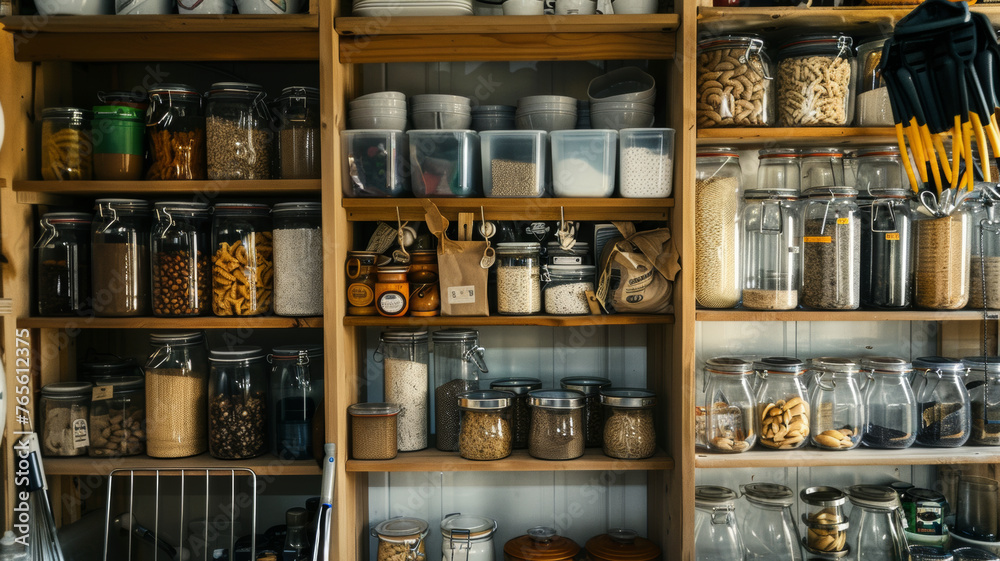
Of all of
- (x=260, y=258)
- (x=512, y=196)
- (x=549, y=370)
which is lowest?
(x=549, y=370)

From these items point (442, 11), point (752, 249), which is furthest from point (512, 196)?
point (752, 249)

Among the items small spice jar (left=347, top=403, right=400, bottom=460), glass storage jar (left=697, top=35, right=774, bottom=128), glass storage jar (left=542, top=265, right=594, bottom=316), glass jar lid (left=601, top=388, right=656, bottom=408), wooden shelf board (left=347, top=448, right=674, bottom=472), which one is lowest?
wooden shelf board (left=347, top=448, right=674, bottom=472)

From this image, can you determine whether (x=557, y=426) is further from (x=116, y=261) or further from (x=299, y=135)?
(x=116, y=261)

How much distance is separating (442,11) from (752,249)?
3.23ft

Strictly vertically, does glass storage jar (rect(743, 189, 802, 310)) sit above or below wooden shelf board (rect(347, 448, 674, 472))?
above

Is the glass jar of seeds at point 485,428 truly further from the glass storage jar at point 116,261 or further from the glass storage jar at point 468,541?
the glass storage jar at point 116,261

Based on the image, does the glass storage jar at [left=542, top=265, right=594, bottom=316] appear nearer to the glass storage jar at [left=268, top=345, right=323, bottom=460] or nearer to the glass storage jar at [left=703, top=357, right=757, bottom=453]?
the glass storage jar at [left=703, top=357, right=757, bottom=453]

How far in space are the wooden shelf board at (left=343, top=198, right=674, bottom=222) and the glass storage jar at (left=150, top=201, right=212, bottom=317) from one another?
1.31ft

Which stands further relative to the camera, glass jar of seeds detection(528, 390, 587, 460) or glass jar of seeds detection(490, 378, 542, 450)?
glass jar of seeds detection(490, 378, 542, 450)

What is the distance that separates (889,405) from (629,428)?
0.67 meters

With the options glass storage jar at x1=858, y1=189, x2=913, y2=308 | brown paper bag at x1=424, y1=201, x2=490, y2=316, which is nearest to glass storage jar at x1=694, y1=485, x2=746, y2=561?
glass storage jar at x1=858, y1=189, x2=913, y2=308

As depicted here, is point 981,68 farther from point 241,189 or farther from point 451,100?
point 241,189

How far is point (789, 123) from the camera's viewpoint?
166 cm

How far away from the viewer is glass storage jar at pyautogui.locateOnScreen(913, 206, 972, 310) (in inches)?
65.4
